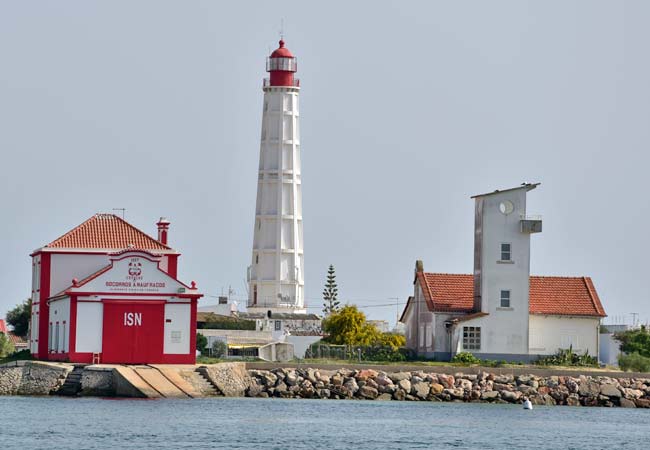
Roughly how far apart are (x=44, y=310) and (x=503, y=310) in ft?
55.0

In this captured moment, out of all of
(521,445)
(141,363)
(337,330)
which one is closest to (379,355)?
(337,330)

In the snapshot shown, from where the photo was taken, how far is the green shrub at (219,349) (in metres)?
69.2

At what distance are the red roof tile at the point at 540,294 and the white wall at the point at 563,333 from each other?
0.28 meters

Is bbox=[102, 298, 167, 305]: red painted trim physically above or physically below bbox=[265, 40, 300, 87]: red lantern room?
below

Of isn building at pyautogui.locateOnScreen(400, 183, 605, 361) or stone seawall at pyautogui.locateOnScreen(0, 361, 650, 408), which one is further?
isn building at pyautogui.locateOnScreen(400, 183, 605, 361)

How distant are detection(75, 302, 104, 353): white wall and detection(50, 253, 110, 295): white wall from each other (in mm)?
Result: 3542

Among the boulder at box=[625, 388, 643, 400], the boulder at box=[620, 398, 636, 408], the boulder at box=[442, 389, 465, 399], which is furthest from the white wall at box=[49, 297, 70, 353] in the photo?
the boulder at box=[625, 388, 643, 400]

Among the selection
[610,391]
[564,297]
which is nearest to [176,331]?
[610,391]

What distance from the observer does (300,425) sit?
1983 inches

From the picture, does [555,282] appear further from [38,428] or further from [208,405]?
[38,428]

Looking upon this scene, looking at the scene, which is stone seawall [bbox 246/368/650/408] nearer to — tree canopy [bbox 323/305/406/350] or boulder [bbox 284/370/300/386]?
boulder [bbox 284/370/300/386]

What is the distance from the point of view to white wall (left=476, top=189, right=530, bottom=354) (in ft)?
224

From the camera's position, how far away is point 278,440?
46375 mm

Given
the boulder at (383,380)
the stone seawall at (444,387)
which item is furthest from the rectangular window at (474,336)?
the boulder at (383,380)
